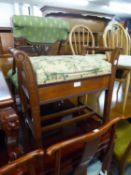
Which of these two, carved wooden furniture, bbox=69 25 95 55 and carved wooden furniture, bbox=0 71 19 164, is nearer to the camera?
carved wooden furniture, bbox=0 71 19 164

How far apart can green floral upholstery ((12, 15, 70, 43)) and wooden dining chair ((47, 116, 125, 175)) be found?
0.84 metres

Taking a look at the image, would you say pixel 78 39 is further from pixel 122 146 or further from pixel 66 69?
pixel 122 146

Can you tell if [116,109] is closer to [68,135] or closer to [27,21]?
[68,135]

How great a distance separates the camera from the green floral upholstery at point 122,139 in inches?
42.5

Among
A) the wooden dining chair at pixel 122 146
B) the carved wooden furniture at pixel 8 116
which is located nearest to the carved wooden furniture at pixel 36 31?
the carved wooden furniture at pixel 8 116

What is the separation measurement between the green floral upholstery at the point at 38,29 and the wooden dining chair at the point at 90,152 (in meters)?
0.84

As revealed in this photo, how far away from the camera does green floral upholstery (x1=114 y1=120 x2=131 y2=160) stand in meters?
1.08

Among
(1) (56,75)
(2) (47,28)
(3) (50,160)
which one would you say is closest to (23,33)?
(2) (47,28)

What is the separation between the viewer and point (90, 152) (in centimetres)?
56

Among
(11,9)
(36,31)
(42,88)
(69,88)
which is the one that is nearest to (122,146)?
(69,88)

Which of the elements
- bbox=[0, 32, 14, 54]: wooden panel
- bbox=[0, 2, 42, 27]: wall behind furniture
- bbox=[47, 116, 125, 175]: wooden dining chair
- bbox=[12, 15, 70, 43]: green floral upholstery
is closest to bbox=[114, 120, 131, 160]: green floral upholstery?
bbox=[47, 116, 125, 175]: wooden dining chair

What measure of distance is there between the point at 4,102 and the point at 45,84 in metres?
0.25

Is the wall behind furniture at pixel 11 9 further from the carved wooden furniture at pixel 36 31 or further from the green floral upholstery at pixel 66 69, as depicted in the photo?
the green floral upholstery at pixel 66 69

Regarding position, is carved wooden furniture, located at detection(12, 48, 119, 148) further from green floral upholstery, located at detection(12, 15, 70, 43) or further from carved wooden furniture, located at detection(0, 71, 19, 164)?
green floral upholstery, located at detection(12, 15, 70, 43)
